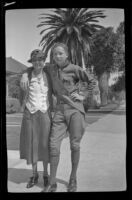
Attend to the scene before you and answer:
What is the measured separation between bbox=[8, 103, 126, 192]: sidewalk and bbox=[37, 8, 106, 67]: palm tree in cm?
75

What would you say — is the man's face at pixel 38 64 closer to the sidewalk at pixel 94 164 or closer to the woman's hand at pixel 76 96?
the woman's hand at pixel 76 96

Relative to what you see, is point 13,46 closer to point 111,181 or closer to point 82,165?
point 82,165

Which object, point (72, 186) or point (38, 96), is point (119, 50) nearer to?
point (38, 96)

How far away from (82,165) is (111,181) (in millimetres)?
341

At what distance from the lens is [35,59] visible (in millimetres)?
3816

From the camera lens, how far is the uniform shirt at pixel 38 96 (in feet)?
12.5

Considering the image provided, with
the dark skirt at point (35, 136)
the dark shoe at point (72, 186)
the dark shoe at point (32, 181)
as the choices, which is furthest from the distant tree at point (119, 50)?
the dark shoe at point (32, 181)

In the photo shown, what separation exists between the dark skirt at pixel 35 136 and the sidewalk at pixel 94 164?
0.30 ft

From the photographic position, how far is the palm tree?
150 inches

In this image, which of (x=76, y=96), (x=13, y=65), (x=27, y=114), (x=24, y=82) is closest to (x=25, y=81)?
(x=24, y=82)

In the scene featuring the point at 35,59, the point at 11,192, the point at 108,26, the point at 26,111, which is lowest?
the point at 11,192
